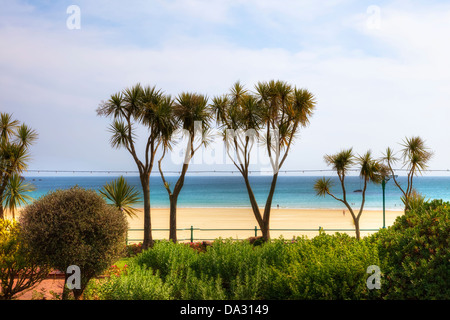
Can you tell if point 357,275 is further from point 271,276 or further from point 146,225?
→ point 146,225

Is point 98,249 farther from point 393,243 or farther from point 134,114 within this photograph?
point 134,114

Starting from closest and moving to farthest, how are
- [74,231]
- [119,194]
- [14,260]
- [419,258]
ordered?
1. [419,258]
2. [74,231]
3. [14,260]
4. [119,194]

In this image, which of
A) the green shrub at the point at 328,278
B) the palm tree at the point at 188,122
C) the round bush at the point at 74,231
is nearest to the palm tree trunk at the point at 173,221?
the palm tree at the point at 188,122

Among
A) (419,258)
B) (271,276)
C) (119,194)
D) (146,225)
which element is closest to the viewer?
(419,258)

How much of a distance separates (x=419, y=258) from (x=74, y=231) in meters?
6.09

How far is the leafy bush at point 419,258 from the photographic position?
5633 mm

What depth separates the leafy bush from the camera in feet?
18.5

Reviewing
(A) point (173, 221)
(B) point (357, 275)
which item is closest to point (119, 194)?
(A) point (173, 221)

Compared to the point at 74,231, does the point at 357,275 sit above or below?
below

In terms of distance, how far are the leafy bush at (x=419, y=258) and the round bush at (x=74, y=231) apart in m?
5.22

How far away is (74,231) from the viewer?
7918 mm

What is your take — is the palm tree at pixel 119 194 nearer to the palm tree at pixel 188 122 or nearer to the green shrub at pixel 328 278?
the palm tree at pixel 188 122

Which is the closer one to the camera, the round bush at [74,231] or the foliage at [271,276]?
the foliage at [271,276]
